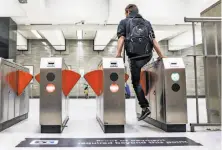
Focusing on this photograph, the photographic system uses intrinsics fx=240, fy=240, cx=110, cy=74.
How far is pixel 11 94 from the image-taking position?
3.62m

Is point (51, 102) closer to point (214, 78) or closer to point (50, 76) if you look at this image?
point (50, 76)

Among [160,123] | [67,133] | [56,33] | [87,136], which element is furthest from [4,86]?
[56,33]

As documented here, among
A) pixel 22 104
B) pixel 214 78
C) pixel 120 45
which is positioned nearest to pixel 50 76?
pixel 120 45

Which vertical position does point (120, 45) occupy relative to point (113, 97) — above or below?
above

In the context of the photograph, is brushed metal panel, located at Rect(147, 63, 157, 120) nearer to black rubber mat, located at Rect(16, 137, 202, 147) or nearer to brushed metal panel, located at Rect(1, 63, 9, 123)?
black rubber mat, located at Rect(16, 137, 202, 147)

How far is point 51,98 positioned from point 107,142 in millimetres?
1073

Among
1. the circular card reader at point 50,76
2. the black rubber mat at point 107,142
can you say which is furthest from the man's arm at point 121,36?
the black rubber mat at point 107,142

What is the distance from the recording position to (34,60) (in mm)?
15203

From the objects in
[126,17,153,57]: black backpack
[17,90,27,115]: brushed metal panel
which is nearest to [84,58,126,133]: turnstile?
[126,17,153,57]: black backpack

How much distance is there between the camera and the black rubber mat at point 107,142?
7.63 ft

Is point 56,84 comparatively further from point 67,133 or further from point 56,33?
point 56,33

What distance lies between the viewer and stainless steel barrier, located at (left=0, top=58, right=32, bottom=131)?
328cm

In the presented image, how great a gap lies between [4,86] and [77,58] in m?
12.1

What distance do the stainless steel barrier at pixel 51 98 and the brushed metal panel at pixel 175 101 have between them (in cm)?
138
